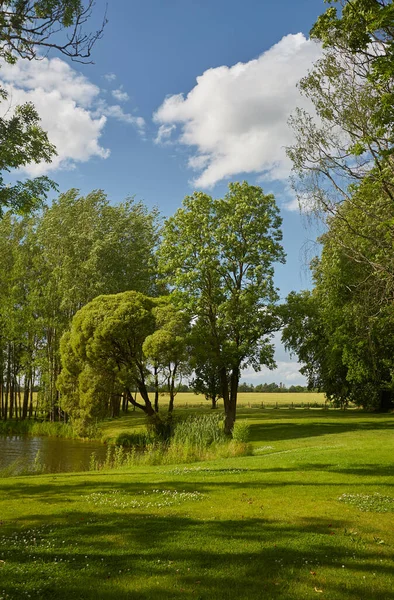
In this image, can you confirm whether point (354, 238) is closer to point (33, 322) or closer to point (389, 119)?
point (389, 119)

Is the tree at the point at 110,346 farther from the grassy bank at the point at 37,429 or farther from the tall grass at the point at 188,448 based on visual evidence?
the grassy bank at the point at 37,429

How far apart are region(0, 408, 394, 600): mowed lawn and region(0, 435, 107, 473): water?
8093mm

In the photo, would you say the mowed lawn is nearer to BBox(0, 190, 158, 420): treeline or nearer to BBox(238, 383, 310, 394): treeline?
BBox(0, 190, 158, 420): treeline

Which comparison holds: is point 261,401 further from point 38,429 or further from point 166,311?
point 166,311

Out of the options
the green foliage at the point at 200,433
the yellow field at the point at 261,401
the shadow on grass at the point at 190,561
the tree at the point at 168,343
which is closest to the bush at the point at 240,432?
the green foliage at the point at 200,433

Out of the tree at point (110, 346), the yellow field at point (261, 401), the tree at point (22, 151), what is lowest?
the yellow field at point (261, 401)

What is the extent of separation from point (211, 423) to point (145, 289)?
70.1 feet

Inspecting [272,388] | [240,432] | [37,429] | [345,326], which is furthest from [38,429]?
[272,388]

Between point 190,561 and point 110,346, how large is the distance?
23.5 m

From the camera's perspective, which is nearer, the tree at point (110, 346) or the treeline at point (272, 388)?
the tree at point (110, 346)

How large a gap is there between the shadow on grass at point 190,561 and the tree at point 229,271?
22570 mm

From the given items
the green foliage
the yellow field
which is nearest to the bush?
the green foliage

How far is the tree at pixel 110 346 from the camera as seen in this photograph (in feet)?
97.8

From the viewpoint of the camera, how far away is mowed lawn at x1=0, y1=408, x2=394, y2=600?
6.38 meters
